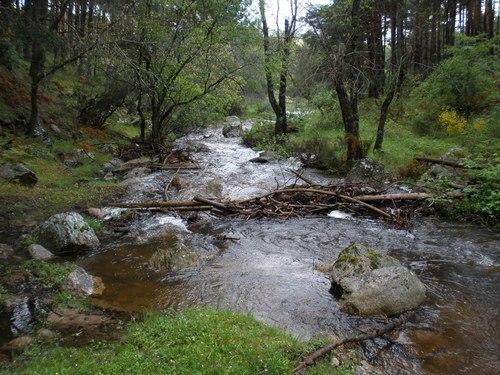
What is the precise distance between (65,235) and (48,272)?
165 cm

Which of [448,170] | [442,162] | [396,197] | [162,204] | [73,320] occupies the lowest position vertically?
[73,320]

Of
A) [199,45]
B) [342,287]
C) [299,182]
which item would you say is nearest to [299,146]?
[299,182]

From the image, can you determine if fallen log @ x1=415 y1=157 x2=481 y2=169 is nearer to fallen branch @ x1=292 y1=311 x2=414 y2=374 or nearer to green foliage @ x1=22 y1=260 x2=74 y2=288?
fallen branch @ x1=292 y1=311 x2=414 y2=374

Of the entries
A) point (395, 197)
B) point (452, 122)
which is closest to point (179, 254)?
point (395, 197)

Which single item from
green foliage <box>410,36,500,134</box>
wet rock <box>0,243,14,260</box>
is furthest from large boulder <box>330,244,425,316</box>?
green foliage <box>410,36,500,134</box>

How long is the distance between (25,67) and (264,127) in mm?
14554

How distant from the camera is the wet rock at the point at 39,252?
8734 millimetres

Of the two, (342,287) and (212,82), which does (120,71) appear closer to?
(212,82)

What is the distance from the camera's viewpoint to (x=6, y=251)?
28.7 ft

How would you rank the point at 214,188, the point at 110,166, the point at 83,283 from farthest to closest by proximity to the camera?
the point at 110,166 < the point at 214,188 < the point at 83,283

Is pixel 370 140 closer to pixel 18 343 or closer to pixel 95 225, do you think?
pixel 95 225

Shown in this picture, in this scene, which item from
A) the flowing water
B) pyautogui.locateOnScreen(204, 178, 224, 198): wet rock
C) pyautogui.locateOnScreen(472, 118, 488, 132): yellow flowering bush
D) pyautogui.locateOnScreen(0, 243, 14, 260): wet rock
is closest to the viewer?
the flowing water

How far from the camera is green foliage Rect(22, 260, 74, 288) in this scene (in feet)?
24.7

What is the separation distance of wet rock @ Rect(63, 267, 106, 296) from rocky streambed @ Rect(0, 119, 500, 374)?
213mm
